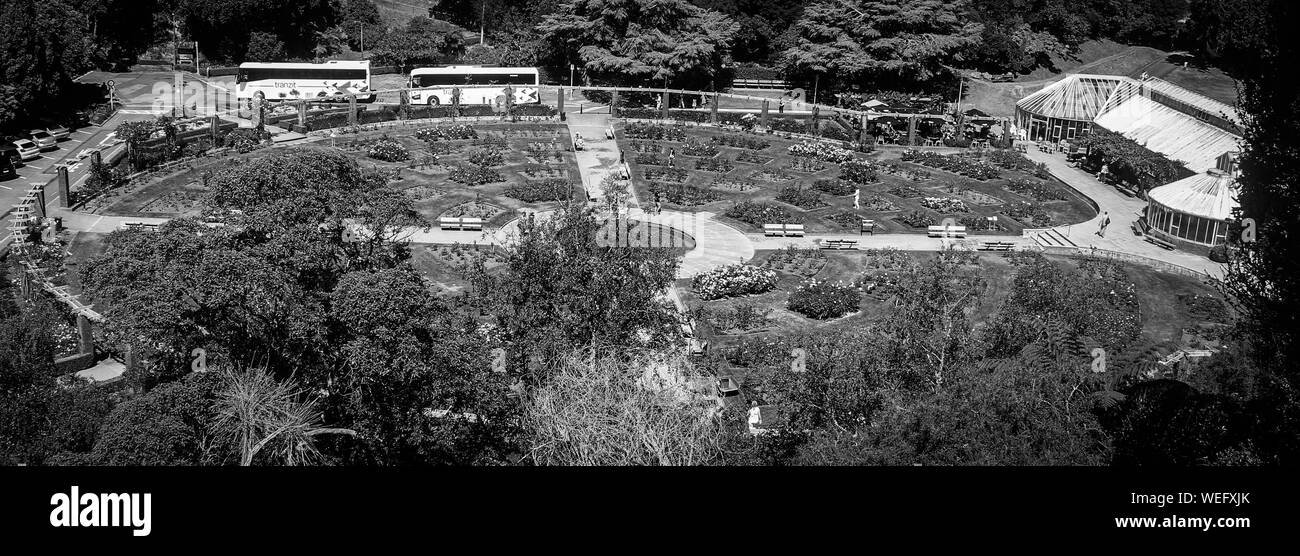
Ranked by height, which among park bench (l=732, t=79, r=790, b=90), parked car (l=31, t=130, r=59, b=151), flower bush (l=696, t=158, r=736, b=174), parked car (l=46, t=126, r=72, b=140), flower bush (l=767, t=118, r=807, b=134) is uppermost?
park bench (l=732, t=79, r=790, b=90)

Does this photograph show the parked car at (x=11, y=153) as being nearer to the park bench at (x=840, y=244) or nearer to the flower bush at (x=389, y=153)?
the flower bush at (x=389, y=153)

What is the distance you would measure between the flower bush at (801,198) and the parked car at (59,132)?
34695mm

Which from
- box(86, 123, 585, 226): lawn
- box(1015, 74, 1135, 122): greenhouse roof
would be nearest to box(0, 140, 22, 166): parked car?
box(86, 123, 585, 226): lawn

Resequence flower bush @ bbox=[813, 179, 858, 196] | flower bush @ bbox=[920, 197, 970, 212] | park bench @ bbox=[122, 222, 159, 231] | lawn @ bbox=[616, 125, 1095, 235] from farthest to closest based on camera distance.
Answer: flower bush @ bbox=[813, 179, 858, 196], flower bush @ bbox=[920, 197, 970, 212], lawn @ bbox=[616, 125, 1095, 235], park bench @ bbox=[122, 222, 159, 231]

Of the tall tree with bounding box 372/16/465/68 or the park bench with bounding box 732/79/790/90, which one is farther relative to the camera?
the tall tree with bounding box 372/16/465/68

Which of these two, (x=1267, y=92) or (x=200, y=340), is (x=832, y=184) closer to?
(x=1267, y=92)

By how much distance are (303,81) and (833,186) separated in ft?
110

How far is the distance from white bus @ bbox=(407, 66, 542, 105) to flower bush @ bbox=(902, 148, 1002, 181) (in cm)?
2191

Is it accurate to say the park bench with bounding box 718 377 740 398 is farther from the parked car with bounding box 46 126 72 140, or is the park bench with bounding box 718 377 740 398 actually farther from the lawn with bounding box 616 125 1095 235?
the parked car with bounding box 46 126 72 140

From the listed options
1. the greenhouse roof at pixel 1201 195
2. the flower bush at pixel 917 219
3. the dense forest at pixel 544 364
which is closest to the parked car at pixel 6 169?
the dense forest at pixel 544 364

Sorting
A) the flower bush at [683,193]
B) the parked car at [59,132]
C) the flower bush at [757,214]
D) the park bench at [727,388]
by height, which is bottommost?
the park bench at [727,388]

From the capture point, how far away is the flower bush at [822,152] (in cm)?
5422

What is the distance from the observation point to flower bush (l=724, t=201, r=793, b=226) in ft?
144

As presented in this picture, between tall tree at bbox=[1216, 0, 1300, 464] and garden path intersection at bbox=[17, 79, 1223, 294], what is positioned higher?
tall tree at bbox=[1216, 0, 1300, 464]
